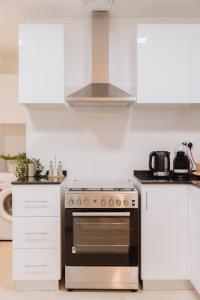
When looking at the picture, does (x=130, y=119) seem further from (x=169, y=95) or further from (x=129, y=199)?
(x=129, y=199)

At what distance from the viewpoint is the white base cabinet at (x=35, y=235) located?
9.07 ft

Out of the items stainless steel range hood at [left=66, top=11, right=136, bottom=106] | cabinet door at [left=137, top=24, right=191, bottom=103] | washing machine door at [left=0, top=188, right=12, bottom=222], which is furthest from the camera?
washing machine door at [left=0, top=188, right=12, bottom=222]

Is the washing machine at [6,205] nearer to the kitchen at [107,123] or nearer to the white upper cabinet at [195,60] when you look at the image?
the kitchen at [107,123]

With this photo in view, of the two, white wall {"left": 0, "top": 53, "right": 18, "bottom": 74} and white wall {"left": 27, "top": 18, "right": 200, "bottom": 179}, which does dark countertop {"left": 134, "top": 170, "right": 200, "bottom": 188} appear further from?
white wall {"left": 0, "top": 53, "right": 18, "bottom": 74}

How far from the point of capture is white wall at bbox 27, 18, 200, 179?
3410 mm

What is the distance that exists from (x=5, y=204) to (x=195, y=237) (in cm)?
254

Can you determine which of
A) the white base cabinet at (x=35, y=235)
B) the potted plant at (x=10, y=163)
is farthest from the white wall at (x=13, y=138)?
the white base cabinet at (x=35, y=235)

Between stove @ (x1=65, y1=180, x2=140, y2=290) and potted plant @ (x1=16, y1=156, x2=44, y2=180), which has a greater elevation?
potted plant @ (x1=16, y1=156, x2=44, y2=180)

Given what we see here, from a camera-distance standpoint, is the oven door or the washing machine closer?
the oven door

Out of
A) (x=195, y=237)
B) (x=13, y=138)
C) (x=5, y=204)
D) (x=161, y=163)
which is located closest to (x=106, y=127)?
(x=161, y=163)

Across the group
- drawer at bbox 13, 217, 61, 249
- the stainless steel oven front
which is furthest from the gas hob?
drawer at bbox 13, 217, 61, 249

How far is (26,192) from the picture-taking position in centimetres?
277

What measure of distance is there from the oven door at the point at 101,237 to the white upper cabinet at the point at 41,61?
3.82ft

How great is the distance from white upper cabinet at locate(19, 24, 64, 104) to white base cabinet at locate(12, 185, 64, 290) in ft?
2.99
